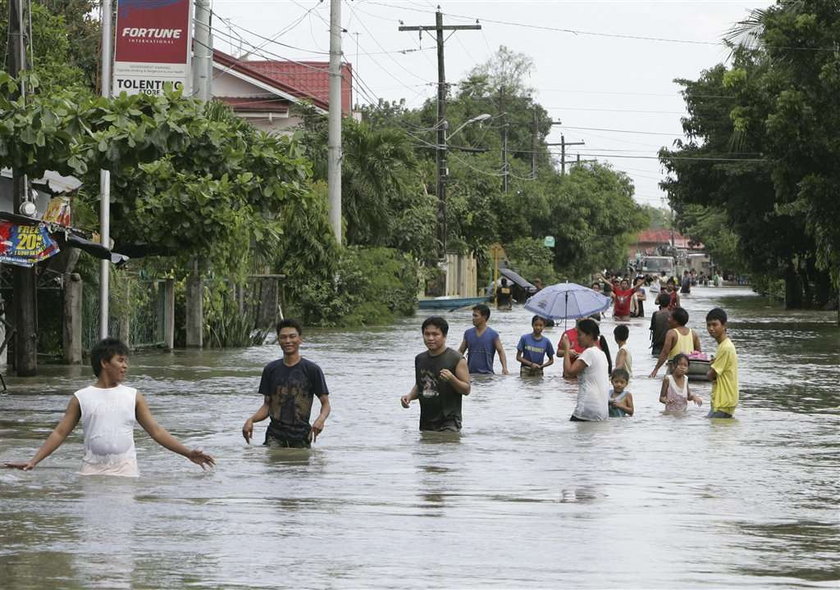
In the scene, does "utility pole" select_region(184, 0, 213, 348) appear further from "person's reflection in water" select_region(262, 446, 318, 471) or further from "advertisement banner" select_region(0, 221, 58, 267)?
"person's reflection in water" select_region(262, 446, 318, 471)

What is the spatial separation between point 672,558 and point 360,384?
1548cm

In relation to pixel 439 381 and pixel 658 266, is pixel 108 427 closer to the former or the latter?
pixel 439 381

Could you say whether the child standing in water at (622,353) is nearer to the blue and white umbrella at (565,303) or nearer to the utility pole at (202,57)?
the blue and white umbrella at (565,303)

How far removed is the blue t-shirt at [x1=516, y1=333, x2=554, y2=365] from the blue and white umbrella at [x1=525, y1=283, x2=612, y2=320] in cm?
171

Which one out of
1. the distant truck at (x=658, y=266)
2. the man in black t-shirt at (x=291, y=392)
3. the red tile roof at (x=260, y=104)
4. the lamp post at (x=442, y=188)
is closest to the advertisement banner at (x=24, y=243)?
the man in black t-shirt at (x=291, y=392)

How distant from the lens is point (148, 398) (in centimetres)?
2178

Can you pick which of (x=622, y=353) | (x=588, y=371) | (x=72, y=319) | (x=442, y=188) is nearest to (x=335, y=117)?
(x=72, y=319)

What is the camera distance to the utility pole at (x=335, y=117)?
43.4m

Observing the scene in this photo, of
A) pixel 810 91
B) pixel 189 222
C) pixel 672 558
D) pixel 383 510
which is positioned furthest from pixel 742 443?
pixel 810 91

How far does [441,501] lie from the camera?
12.3 metres

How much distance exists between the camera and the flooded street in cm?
914

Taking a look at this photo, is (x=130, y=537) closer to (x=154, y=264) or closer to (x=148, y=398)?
(x=148, y=398)

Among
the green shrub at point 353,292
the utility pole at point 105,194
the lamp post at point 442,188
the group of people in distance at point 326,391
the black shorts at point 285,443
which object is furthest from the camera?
the lamp post at point 442,188

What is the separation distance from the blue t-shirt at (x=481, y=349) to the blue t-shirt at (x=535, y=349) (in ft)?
5.07
